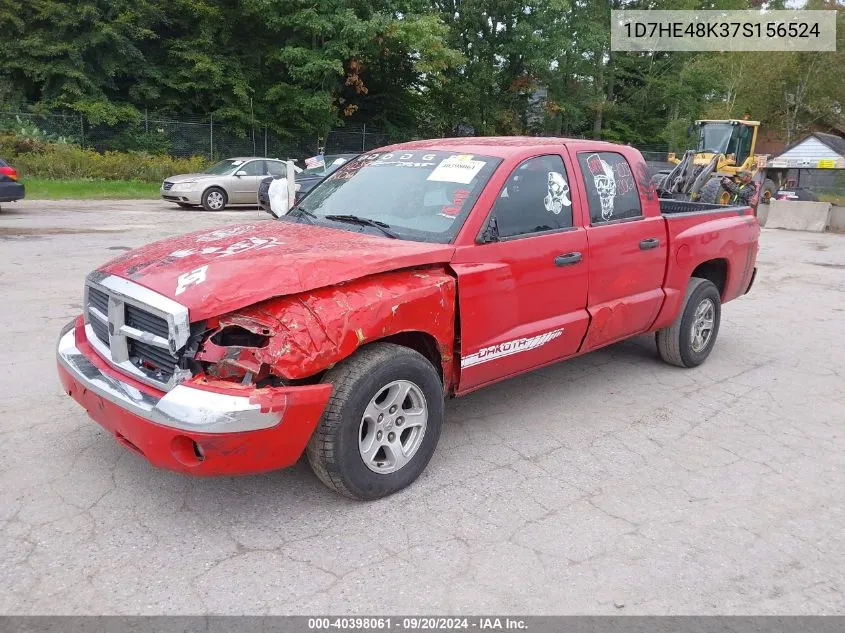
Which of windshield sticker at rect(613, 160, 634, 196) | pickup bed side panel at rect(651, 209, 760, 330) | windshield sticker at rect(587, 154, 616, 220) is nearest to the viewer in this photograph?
windshield sticker at rect(587, 154, 616, 220)

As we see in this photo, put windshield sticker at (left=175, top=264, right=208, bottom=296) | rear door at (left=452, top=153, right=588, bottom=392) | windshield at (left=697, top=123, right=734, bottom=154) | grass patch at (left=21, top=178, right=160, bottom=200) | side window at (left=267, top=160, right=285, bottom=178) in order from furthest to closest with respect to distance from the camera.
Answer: windshield at (left=697, top=123, right=734, bottom=154) → side window at (left=267, top=160, right=285, bottom=178) → grass patch at (left=21, top=178, right=160, bottom=200) → rear door at (left=452, top=153, right=588, bottom=392) → windshield sticker at (left=175, top=264, right=208, bottom=296)

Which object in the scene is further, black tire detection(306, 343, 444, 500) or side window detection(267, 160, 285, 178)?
side window detection(267, 160, 285, 178)

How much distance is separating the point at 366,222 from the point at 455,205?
0.55 meters

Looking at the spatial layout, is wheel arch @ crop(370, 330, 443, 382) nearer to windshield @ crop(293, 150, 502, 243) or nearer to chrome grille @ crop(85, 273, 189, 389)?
windshield @ crop(293, 150, 502, 243)

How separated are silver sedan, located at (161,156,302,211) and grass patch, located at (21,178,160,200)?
2.99 metres

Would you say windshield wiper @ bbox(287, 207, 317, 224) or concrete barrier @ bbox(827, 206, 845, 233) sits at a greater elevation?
windshield wiper @ bbox(287, 207, 317, 224)

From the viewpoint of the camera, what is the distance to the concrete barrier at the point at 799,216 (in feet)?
59.3

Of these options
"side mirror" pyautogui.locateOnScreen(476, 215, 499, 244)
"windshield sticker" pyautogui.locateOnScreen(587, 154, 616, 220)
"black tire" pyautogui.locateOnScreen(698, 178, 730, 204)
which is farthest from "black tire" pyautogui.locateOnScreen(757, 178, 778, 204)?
"side mirror" pyautogui.locateOnScreen(476, 215, 499, 244)

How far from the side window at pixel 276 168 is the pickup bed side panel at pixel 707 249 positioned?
51.2 feet

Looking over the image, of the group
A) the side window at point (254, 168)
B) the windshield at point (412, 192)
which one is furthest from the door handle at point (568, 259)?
the side window at point (254, 168)

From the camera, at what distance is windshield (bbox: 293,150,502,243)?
4043mm

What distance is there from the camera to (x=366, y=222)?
13.8 feet

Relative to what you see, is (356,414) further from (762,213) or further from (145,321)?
(762,213)
